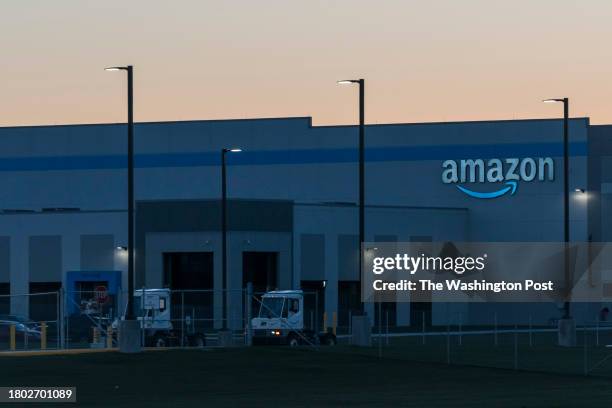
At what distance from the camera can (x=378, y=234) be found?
91.8 m

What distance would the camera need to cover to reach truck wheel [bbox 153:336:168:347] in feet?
205

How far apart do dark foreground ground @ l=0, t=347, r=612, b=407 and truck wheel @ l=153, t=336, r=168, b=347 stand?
13330 millimetres

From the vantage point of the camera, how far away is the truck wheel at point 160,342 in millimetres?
62625

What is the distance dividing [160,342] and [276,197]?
3636 cm

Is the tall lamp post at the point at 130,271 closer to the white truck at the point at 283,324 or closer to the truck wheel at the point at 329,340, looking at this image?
the white truck at the point at 283,324

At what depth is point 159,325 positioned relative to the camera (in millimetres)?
64000

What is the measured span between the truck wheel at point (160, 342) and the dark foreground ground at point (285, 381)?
1333cm

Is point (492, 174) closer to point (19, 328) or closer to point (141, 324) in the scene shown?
point (19, 328)

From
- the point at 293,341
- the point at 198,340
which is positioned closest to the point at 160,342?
the point at 198,340

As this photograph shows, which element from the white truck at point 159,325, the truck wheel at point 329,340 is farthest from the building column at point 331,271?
the truck wheel at point 329,340

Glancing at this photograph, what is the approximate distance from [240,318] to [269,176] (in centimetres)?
2580

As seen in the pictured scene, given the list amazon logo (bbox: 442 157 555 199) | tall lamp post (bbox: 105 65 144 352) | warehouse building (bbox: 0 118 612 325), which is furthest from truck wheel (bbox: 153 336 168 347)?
amazon logo (bbox: 442 157 555 199)

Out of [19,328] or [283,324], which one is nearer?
[283,324]

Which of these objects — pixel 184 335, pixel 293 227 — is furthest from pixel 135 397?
pixel 293 227
